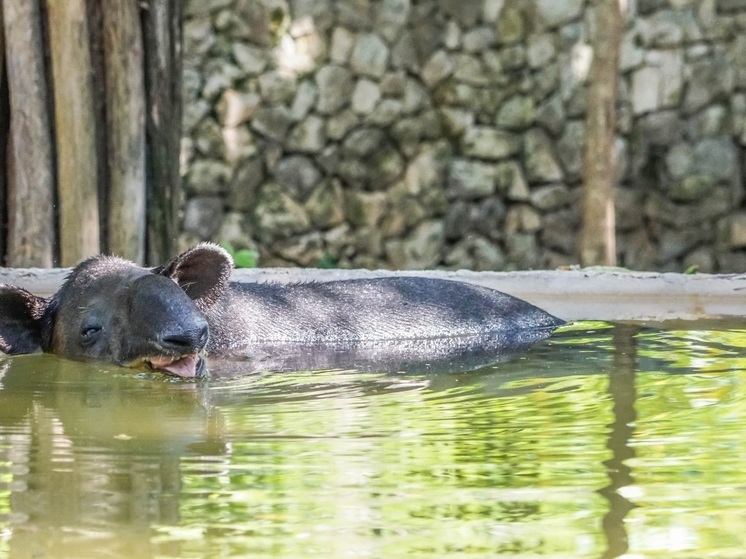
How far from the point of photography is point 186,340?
15.6ft

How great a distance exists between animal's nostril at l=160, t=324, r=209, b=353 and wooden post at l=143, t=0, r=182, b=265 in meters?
3.01

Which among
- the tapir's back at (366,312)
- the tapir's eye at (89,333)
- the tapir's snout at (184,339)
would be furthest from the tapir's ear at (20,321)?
the tapir's snout at (184,339)

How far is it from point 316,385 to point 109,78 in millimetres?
3521

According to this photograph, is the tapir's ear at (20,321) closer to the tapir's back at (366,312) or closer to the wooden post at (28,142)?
the tapir's back at (366,312)

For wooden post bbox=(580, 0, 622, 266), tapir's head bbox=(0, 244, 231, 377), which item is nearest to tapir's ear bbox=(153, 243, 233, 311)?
tapir's head bbox=(0, 244, 231, 377)

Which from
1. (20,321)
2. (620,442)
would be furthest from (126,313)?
(620,442)

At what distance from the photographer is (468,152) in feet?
41.4

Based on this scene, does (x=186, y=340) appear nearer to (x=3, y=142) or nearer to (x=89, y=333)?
(x=89, y=333)

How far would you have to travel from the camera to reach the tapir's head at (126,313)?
4.81m

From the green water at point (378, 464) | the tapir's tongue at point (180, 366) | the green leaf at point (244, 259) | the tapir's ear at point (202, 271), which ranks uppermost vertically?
the green leaf at point (244, 259)

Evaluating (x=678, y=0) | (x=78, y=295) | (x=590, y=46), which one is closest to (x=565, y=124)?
(x=590, y=46)

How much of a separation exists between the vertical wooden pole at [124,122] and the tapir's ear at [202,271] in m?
2.19

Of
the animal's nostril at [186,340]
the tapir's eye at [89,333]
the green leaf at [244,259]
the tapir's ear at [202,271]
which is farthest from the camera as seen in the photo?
the green leaf at [244,259]

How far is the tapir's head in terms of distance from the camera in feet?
15.8
